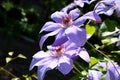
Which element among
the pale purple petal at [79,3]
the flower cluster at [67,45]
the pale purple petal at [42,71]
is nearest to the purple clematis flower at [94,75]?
the flower cluster at [67,45]

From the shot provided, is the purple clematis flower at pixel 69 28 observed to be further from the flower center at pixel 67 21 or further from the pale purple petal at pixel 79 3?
the pale purple petal at pixel 79 3

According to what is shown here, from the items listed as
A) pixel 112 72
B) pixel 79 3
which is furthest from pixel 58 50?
pixel 79 3

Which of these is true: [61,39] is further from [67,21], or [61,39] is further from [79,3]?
[79,3]

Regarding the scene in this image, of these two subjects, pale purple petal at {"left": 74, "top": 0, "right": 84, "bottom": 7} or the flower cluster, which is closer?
the flower cluster

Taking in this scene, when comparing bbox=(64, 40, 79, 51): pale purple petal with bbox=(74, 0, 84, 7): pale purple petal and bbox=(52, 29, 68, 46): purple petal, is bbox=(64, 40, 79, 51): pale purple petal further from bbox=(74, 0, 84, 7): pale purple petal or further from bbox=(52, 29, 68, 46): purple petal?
bbox=(74, 0, 84, 7): pale purple petal

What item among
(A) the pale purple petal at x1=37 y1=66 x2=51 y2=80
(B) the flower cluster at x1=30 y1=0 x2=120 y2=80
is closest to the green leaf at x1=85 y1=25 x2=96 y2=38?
(B) the flower cluster at x1=30 y1=0 x2=120 y2=80

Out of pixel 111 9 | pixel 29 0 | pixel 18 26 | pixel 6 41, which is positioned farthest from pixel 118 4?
pixel 29 0
